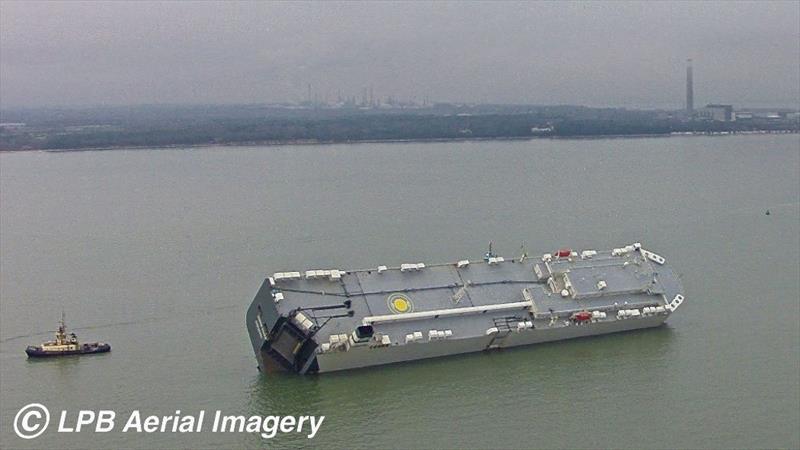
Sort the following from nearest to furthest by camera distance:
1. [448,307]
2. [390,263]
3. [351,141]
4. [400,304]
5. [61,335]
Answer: [400,304]
[448,307]
[61,335]
[390,263]
[351,141]

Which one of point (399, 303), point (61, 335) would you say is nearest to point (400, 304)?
point (399, 303)

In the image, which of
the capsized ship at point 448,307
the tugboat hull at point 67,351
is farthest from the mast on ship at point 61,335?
the capsized ship at point 448,307

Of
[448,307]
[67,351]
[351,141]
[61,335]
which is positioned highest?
[351,141]

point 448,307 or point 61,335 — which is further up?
point 448,307

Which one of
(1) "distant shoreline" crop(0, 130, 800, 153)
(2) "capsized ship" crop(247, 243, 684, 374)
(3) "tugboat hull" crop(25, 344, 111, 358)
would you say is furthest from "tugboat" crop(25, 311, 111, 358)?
(1) "distant shoreline" crop(0, 130, 800, 153)

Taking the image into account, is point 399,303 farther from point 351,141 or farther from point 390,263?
point 351,141

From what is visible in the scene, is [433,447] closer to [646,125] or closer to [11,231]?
[11,231]
